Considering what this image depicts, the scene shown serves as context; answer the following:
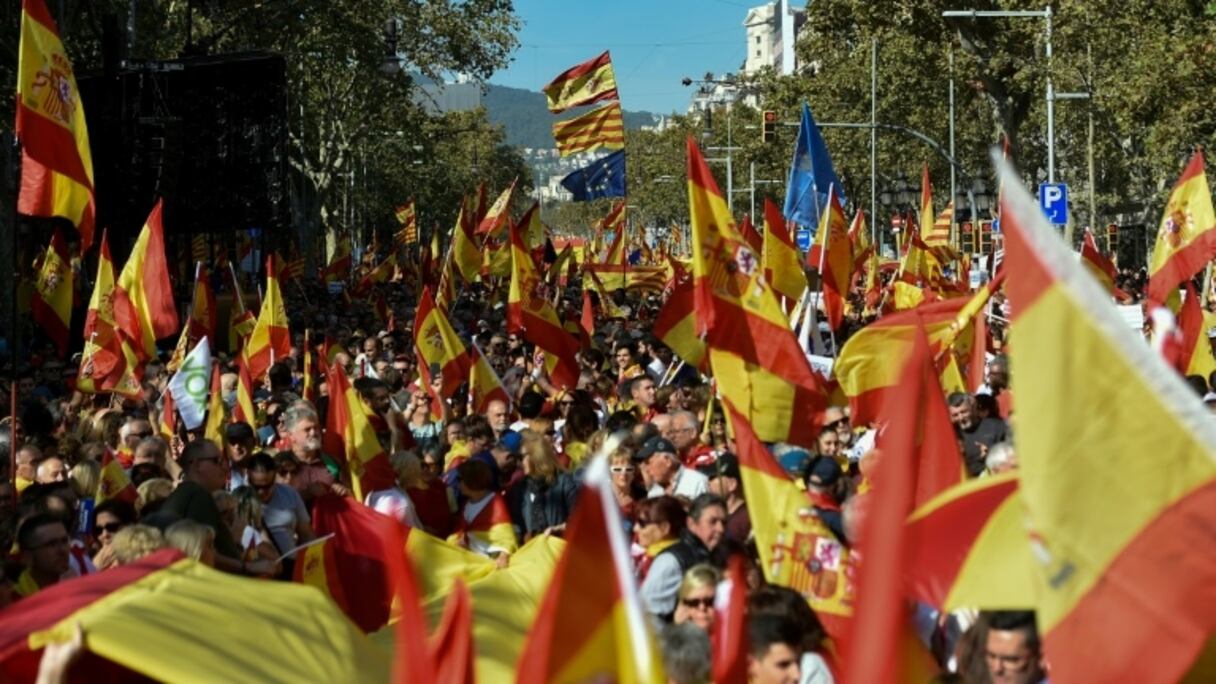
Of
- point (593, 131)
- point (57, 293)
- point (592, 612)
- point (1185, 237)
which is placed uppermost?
point (593, 131)

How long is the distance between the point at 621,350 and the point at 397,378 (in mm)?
2046

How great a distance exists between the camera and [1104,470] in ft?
9.98

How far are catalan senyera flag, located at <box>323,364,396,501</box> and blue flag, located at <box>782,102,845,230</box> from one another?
799 cm

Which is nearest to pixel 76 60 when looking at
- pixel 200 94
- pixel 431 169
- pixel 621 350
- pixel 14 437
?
pixel 200 94

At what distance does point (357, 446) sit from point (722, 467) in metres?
2.36

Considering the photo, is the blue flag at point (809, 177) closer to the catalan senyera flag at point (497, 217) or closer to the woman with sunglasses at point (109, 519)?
the catalan senyera flag at point (497, 217)

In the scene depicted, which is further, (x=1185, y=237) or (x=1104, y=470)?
(x=1185, y=237)

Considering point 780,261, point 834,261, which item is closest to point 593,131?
point 834,261

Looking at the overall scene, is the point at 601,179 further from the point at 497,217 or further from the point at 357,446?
the point at 357,446

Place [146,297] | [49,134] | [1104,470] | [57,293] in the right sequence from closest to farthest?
[1104,470] → [49,134] → [146,297] → [57,293]

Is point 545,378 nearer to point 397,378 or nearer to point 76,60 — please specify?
point 397,378

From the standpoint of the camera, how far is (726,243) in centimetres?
901

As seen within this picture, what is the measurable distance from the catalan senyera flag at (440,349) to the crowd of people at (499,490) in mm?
194

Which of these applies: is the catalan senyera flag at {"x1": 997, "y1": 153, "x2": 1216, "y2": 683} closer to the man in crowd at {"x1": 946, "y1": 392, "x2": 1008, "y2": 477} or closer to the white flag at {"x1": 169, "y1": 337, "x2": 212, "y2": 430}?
the man in crowd at {"x1": 946, "y1": 392, "x2": 1008, "y2": 477}
